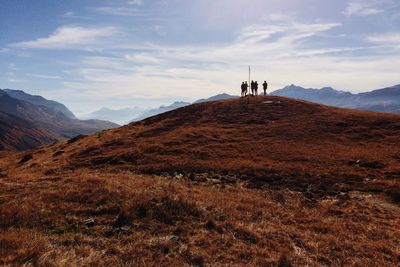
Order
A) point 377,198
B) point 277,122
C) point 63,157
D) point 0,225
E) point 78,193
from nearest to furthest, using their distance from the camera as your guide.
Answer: point 0,225
point 78,193
point 377,198
point 63,157
point 277,122

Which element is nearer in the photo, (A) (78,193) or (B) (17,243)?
(B) (17,243)

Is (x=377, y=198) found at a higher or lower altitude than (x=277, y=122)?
lower

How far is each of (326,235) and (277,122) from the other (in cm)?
3831

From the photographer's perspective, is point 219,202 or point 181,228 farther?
point 219,202

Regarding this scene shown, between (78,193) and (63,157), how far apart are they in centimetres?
2585

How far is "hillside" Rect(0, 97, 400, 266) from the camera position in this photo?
45.6ft

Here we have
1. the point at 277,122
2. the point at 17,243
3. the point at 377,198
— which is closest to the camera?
the point at 17,243

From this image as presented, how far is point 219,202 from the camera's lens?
21766 millimetres

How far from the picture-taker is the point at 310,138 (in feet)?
147

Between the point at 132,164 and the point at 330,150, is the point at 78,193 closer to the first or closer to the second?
the point at 132,164

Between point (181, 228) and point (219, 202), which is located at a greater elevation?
point (181, 228)

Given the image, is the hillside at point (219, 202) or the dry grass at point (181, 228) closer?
the dry grass at point (181, 228)

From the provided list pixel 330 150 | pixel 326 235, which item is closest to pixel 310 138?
pixel 330 150

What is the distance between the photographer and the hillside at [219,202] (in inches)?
548
